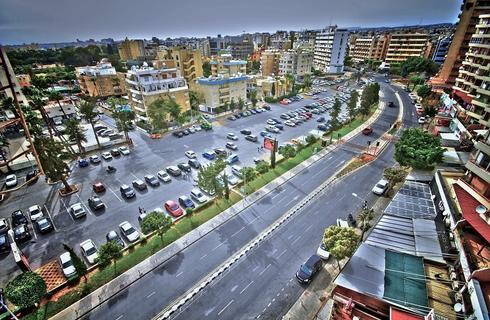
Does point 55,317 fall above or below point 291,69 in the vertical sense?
below

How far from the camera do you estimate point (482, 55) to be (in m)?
52.5

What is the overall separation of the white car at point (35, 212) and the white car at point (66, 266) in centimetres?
1043

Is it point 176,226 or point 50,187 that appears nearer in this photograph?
point 176,226

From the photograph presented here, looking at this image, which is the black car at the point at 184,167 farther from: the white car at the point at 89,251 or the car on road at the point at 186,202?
the white car at the point at 89,251

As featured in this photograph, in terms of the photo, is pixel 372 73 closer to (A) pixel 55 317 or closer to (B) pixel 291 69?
(B) pixel 291 69

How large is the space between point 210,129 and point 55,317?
50.5m

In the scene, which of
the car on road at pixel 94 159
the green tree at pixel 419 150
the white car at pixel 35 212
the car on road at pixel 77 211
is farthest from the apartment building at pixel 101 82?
the green tree at pixel 419 150

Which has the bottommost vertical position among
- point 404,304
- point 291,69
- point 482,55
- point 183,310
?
point 183,310

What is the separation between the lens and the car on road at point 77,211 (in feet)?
110

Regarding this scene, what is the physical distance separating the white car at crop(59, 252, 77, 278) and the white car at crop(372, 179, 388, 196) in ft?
142

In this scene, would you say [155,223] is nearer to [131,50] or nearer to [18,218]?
[18,218]

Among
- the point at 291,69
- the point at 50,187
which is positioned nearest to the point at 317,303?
the point at 50,187

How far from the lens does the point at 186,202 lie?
119 feet

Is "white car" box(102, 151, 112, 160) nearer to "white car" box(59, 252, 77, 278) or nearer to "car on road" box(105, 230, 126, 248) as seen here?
"car on road" box(105, 230, 126, 248)
